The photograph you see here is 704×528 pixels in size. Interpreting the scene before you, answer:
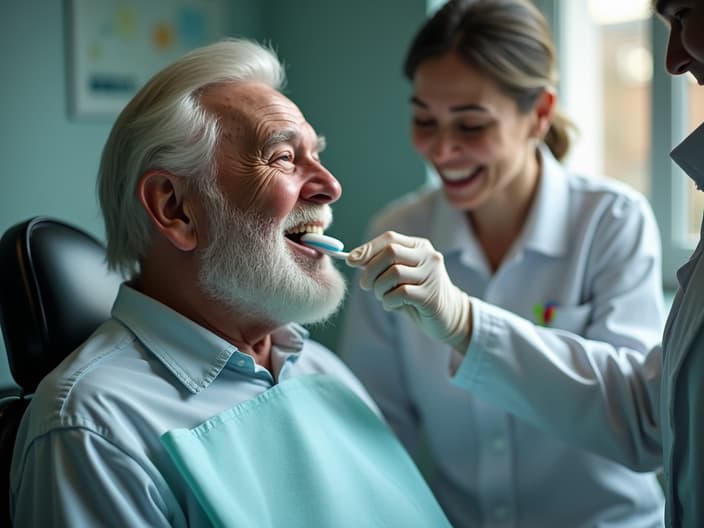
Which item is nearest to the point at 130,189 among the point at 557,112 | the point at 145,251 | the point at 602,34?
the point at 145,251

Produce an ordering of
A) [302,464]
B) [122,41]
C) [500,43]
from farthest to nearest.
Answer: [122,41]
[500,43]
[302,464]

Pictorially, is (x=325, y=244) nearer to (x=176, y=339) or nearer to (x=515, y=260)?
(x=176, y=339)

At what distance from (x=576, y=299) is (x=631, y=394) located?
11.8 inches

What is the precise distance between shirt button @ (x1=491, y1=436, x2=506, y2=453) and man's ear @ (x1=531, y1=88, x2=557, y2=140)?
656 millimetres

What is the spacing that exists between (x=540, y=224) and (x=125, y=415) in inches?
37.8

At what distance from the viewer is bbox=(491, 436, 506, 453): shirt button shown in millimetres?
1633

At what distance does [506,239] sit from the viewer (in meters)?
1.79

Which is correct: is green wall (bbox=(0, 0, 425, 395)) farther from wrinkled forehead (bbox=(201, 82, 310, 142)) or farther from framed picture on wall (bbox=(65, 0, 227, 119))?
wrinkled forehead (bbox=(201, 82, 310, 142))

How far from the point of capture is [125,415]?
111 cm

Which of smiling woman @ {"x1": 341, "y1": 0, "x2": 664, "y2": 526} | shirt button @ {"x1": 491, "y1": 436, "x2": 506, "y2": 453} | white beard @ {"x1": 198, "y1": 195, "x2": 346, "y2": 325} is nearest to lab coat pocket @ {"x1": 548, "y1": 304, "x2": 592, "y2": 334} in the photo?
smiling woman @ {"x1": 341, "y1": 0, "x2": 664, "y2": 526}

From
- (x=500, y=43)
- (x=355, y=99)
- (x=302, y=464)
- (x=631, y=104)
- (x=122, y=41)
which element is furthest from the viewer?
(x=631, y=104)

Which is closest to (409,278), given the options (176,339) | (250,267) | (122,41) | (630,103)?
(250,267)

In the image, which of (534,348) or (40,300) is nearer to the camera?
(40,300)

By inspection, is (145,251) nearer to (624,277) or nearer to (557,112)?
(624,277)
